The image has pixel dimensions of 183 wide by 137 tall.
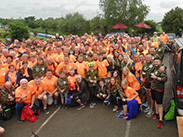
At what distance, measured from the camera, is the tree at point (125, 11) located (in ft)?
81.6

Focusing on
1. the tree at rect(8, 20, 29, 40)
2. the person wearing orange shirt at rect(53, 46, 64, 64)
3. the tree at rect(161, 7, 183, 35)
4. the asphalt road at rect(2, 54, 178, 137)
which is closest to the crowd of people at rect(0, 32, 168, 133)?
the asphalt road at rect(2, 54, 178, 137)

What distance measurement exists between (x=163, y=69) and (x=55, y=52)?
5366mm

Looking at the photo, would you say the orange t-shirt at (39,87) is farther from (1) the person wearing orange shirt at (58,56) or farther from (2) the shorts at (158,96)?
(2) the shorts at (158,96)

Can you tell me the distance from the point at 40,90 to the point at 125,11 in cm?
2306

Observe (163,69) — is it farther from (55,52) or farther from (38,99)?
(55,52)

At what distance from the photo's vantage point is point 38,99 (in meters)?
5.64

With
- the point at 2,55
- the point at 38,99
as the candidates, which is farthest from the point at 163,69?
the point at 2,55

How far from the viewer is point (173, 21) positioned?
22.2 metres

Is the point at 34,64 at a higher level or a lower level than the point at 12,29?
lower

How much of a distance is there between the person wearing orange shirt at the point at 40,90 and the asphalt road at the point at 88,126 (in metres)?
0.45

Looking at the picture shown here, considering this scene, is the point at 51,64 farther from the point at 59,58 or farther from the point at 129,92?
the point at 129,92

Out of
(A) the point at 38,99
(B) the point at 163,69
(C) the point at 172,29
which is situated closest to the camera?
(B) the point at 163,69

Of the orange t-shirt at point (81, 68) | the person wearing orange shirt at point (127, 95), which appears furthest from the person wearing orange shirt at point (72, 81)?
the person wearing orange shirt at point (127, 95)

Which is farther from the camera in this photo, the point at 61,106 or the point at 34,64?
the point at 34,64
